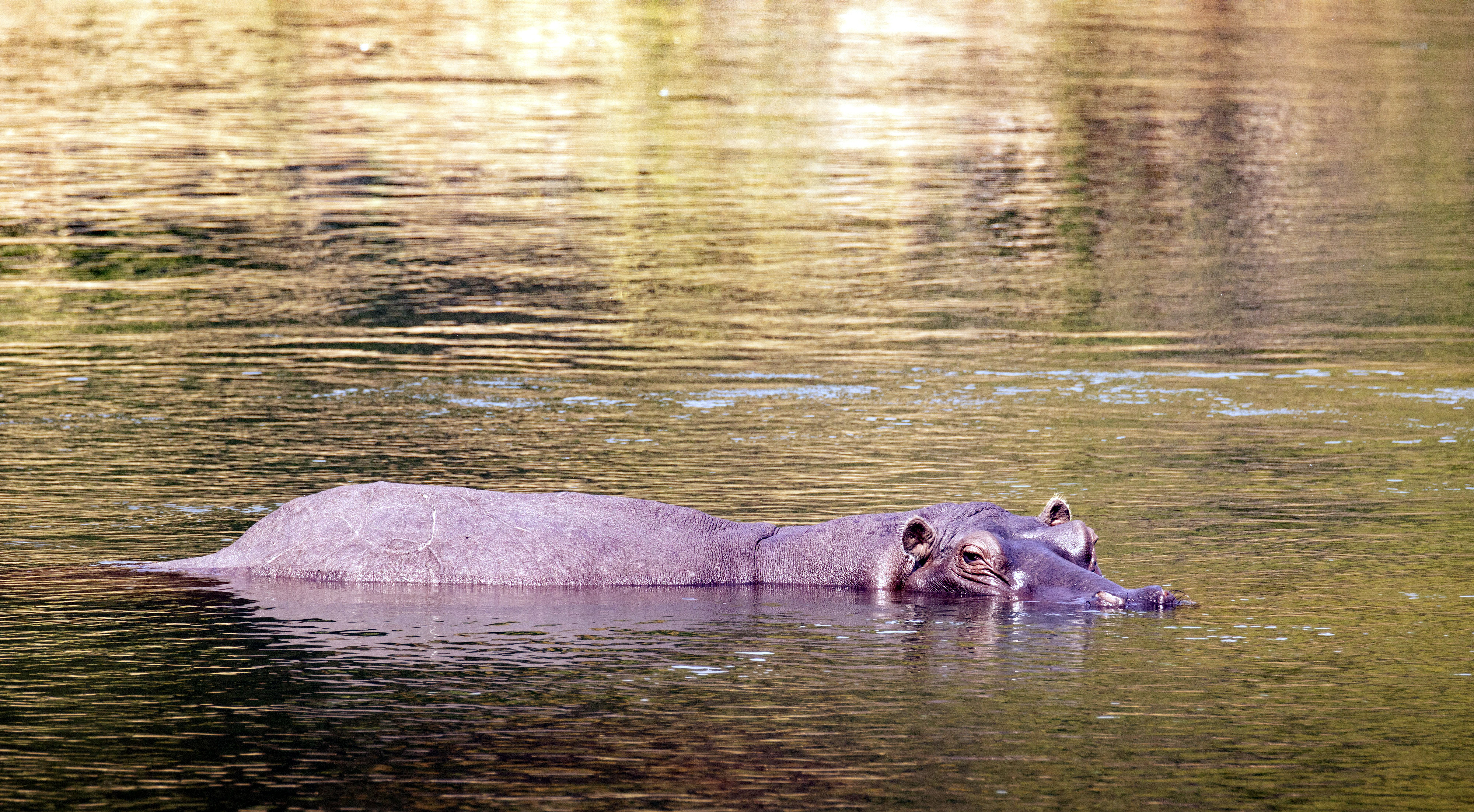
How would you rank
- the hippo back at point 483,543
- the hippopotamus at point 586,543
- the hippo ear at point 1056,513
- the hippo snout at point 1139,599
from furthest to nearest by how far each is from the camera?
the hippo back at point 483,543, the hippopotamus at point 586,543, the hippo ear at point 1056,513, the hippo snout at point 1139,599

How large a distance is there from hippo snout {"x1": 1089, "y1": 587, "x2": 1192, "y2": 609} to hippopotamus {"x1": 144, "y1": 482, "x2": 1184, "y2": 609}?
47cm

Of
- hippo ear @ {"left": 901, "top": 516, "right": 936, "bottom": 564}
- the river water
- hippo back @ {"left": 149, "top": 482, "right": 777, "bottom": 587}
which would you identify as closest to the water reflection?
the river water

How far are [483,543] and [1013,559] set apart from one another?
2.59m

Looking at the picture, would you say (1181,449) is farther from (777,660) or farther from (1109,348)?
(777,660)

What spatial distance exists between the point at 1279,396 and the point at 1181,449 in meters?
2.26

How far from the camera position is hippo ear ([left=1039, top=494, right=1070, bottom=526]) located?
10742 millimetres

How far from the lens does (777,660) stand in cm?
948

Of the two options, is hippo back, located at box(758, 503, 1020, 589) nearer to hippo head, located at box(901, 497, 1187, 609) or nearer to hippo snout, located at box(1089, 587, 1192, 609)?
hippo head, located at box(901, 497, 1187, 609)

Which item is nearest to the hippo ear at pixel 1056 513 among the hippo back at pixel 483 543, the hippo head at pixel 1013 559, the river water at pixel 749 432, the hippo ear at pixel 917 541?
the hippo head at pixel 1013 559

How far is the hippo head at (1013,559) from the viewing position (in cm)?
1052

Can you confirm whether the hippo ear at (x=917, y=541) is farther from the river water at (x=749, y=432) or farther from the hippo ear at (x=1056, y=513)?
the hippo ear at (x=1056, y=513)

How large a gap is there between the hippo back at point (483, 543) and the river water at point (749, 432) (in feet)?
0.55

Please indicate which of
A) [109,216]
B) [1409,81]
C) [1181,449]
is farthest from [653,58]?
[1181,449]

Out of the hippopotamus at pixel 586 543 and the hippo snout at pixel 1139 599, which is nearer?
the hippo snout at pixel 1139 599
